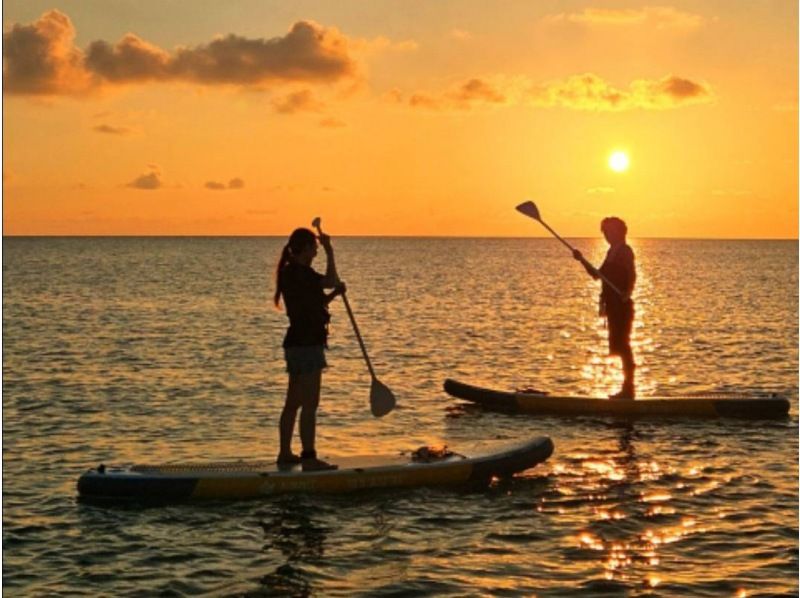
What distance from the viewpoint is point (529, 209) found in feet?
58.1

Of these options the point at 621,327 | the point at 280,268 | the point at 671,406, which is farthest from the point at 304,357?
the point at 671,406

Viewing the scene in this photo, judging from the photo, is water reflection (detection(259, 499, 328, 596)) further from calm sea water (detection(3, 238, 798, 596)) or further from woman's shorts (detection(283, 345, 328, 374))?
woman's shorts (detection(283, 345, 328, 374))

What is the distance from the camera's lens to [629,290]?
16828mm

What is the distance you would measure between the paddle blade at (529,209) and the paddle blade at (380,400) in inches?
208

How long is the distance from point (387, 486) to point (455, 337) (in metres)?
23.7

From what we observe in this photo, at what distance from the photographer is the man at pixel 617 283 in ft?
54.2

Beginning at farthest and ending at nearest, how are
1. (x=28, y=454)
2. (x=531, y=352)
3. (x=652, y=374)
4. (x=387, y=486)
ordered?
(x=531, y=352), (x=652, y=374), (x=28, y=454), (x=387, y=486)

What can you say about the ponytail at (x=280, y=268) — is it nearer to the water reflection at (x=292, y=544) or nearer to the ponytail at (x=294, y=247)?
the ponytail at (x=294, y=247)

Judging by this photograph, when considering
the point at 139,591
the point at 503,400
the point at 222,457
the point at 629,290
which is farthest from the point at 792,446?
the point at 139,591

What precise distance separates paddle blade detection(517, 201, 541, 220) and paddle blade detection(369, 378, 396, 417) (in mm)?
5287

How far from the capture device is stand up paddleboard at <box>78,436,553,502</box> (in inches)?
462

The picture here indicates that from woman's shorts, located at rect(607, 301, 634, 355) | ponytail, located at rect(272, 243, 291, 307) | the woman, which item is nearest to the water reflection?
the woman

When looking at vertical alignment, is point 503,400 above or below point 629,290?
below

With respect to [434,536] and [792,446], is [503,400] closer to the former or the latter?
[792,446]
